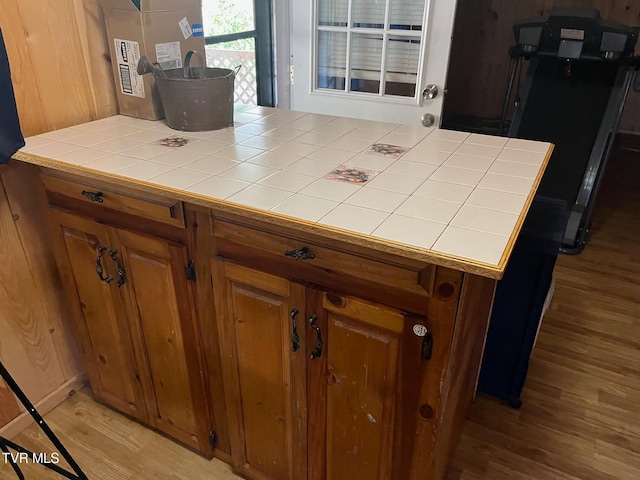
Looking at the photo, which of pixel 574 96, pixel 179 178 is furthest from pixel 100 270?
pixel 574 96

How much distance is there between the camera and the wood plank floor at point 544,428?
1.68 m

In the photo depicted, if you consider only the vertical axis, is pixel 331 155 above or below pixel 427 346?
above

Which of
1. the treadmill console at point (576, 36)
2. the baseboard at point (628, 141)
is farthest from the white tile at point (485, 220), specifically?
the baseboard at point (628, 141)

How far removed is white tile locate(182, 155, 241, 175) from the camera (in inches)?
51.6

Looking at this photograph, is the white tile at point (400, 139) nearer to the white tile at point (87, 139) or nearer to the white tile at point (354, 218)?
the white tile at point (354, 218)

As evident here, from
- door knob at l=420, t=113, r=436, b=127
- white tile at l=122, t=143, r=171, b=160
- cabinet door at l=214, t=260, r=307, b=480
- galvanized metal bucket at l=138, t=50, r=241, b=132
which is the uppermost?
galvanized metal bucket at l=138, t=50, r=241, b=132

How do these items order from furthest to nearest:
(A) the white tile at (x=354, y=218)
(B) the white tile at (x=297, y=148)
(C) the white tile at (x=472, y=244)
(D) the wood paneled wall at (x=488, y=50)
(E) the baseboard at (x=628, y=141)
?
(E) the baseboard at (x=628, y=141), (D) the wood paneled wall at (x=488, y=50), (B) the white tile at (x=297, y=148), (A) the white tile at (x=354, y=218), (C) the white tile at (x=472, y=244)

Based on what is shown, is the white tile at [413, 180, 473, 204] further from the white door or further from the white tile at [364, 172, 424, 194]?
the white door

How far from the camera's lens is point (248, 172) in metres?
1.30

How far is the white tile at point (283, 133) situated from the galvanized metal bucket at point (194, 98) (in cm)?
16

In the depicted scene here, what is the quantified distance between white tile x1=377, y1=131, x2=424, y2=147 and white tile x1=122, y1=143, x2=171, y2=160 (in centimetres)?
66

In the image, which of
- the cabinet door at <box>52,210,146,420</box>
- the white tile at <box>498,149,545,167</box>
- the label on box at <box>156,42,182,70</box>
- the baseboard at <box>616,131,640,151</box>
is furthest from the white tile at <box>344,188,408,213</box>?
the baseboard at <box>616,131,640,151</box>

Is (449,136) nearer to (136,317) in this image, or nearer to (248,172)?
(248,172)

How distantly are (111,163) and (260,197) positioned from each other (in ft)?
1.56
